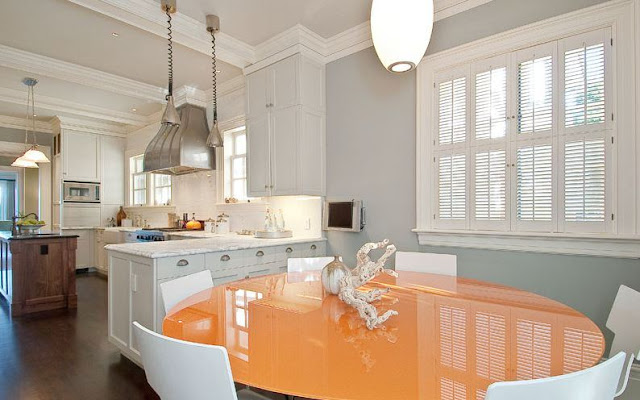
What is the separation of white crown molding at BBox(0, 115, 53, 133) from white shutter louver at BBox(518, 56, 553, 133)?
8.08 m

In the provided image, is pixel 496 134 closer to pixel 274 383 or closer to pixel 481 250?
pixel 481 250

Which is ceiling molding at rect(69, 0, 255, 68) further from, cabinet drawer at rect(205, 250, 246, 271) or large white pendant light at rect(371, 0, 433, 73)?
large white pendant light at rect(371, 0, 433, 73)

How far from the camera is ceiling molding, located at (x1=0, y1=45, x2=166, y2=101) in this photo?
12.3 feet

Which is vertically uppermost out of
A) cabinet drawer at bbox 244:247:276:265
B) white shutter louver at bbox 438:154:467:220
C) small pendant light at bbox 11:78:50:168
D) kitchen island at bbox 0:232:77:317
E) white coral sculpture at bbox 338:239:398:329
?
small pendant light at bbox 11:78:50:168

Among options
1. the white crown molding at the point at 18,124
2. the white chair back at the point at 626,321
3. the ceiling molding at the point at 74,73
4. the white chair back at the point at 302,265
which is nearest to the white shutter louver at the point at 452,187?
the white chair back at the point at 302,265

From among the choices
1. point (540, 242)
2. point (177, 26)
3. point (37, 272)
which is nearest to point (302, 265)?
point (540, 242)

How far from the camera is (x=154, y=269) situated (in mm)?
2281

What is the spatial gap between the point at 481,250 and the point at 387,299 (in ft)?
4.82

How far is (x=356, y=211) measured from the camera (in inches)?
131

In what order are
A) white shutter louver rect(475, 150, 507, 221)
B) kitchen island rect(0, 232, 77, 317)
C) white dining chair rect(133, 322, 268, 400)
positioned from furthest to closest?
1. kitchen island rect(0, 232, 77, 317)
2. white shutter louver rect(475, 150, 507, 221)
3. white dining chair rect(133, 322, 268, 400)

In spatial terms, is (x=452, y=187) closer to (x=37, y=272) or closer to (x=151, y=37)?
(x=151, y=37)

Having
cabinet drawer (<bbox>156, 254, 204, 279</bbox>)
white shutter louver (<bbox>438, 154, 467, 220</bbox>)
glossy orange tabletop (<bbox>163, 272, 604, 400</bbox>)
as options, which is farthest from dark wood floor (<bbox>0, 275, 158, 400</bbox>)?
white shutter louver (<bbox>438, 154, 467, 220</bbox>)

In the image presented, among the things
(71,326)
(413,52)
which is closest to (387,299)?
(413,52)

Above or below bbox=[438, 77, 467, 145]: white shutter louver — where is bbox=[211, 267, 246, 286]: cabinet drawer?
below
